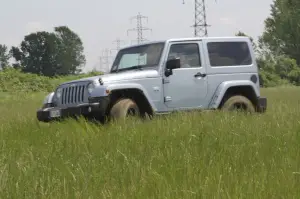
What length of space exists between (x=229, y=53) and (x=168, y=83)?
1734 mm

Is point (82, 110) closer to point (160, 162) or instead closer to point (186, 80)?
point (186, 80)

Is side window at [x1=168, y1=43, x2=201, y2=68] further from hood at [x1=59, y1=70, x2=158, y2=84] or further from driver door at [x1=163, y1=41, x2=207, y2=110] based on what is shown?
hood at [x1=59, y1=70, x2=158, y2=84]

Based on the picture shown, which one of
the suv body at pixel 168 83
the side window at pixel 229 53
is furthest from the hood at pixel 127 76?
the side window at pixel 229 53

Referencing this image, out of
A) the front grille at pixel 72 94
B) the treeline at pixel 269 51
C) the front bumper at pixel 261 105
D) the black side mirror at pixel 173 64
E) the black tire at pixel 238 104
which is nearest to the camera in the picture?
the front grille at pixel 72 94

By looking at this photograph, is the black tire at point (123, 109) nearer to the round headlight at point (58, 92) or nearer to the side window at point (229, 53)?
the round headlight at point (58, 92)

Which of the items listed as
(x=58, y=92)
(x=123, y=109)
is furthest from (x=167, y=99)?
(x=58, y=92)

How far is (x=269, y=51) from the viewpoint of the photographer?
3091 inches

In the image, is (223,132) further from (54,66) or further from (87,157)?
(54,66)

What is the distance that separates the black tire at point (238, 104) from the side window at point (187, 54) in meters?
0.93

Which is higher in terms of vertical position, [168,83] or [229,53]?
[229,53]

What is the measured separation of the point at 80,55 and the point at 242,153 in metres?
128

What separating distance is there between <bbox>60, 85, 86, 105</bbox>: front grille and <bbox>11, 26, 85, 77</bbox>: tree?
4015 inches

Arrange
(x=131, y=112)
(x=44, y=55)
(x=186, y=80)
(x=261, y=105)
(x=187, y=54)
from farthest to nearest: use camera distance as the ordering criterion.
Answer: (x=44, y=55), (x=261, y=105), (x=187, y=54), (x=186, y=80), (x=131, y=112)

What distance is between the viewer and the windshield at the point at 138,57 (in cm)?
1077
